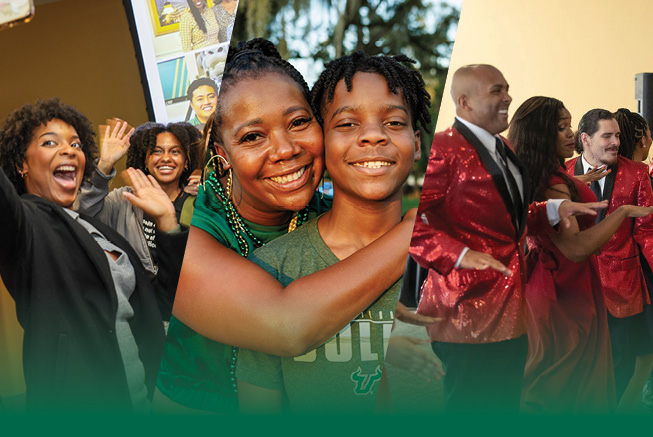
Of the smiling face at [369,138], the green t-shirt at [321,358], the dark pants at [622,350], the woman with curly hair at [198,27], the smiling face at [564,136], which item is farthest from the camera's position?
the dark pants at [622,350]

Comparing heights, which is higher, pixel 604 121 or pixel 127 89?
pixel 127 89

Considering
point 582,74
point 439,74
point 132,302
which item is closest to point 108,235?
point 132,302

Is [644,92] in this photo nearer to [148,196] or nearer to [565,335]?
[565,335]

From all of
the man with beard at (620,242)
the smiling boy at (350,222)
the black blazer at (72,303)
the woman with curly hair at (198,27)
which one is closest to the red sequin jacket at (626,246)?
the man with beard at (620,242)

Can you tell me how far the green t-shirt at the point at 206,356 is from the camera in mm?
1708

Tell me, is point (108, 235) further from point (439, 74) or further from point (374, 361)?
point (439, 74)

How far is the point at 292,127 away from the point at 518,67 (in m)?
0.73

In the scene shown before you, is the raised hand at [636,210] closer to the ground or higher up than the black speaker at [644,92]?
closer to the ground

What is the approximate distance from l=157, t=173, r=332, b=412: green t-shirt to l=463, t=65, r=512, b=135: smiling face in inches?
19.1

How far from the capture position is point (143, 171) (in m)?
1.77

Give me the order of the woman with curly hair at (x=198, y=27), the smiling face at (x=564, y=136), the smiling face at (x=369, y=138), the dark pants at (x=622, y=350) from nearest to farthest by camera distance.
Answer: the smiling face at (x=369, y=138)
the woman with curly hair at (x=198, y=27)
the smiling face at (x=564, y=136)
the dark pants at (x=622, y=350)

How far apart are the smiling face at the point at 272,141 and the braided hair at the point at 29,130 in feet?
1.34

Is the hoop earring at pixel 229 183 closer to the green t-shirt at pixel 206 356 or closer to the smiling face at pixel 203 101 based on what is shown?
the green t-shirt at pixel 206 356

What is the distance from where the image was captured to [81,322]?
175cm
